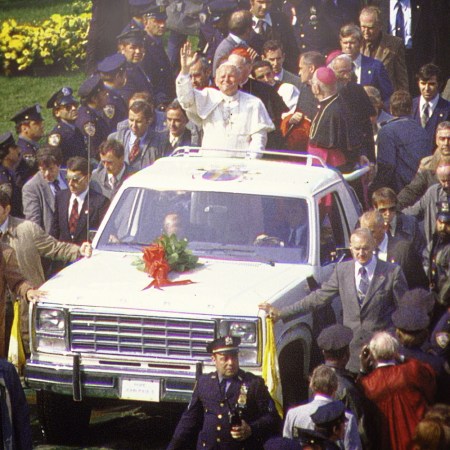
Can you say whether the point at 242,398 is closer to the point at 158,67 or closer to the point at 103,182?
the point at 103,182

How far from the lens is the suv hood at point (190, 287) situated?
1291cm

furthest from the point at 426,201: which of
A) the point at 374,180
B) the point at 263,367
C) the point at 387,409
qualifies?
the point at 387,409

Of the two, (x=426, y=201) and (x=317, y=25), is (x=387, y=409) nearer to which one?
(x=426, y=201)

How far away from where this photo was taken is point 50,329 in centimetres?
1324

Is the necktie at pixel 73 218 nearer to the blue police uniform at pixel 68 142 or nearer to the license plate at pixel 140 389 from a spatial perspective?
the blue police uniform at pixel 68 142

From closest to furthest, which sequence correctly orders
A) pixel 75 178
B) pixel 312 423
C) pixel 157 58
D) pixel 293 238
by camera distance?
pixel 312 423
pixel 293 238
pixel 75 178
pixel 157 58

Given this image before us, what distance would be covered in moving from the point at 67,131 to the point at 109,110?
0.94 meters

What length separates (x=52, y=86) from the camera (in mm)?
27562

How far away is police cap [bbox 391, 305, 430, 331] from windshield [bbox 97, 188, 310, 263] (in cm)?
249

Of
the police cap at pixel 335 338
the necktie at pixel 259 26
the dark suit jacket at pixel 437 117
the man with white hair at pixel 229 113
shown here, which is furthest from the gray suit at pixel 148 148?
the police cap at pixel 335 338

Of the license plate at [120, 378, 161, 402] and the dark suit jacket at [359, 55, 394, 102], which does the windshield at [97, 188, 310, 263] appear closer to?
the license plate at [120, 378, 161, 402]

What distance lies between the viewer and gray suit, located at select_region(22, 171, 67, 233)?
16.5 meters

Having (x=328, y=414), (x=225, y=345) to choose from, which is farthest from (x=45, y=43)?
(x=328, y=414)

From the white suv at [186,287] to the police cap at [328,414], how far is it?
2739 mm
